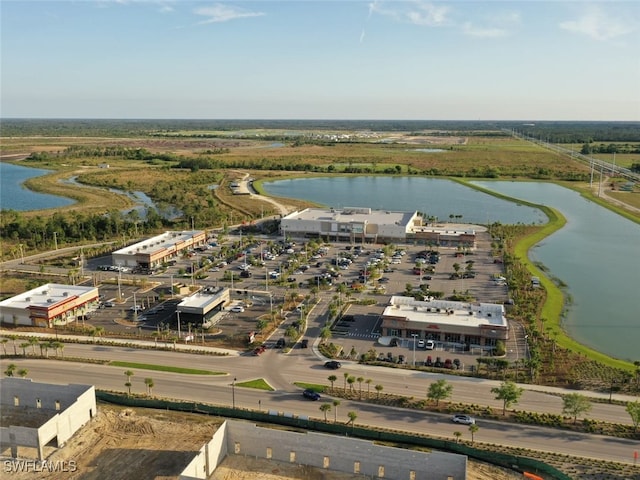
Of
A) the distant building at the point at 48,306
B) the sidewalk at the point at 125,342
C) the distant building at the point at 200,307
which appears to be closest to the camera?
the sidewalk at the point at 125,342

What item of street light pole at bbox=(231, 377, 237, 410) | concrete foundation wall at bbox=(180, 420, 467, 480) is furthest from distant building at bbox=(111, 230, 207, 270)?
concrete foundation wall at bbox=(180, 420, 467, 480)

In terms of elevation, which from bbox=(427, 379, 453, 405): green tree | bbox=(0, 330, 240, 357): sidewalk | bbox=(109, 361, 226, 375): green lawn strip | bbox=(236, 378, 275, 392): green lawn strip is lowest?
bbox=(236, 378, 275, 392): green lawn strip

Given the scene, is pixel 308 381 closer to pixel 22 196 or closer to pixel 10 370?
pixel 10 370

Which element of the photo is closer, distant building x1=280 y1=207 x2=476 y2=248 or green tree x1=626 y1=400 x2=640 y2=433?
green tree x1=626 y1=400 x2=640 y2=433

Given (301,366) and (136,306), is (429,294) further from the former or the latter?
(136,306)

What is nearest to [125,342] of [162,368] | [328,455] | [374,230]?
[162,368]

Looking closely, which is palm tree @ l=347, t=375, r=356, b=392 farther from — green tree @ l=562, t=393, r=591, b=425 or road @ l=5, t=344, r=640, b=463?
green tree @ l=562, t=393, r=591, b=425

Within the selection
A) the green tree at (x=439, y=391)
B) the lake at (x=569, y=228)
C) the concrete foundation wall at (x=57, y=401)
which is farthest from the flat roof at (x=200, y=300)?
the lake at (x=569, y=228)

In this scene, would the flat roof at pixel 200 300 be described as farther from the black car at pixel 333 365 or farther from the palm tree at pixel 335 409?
the palm tree at pixel 335 409
